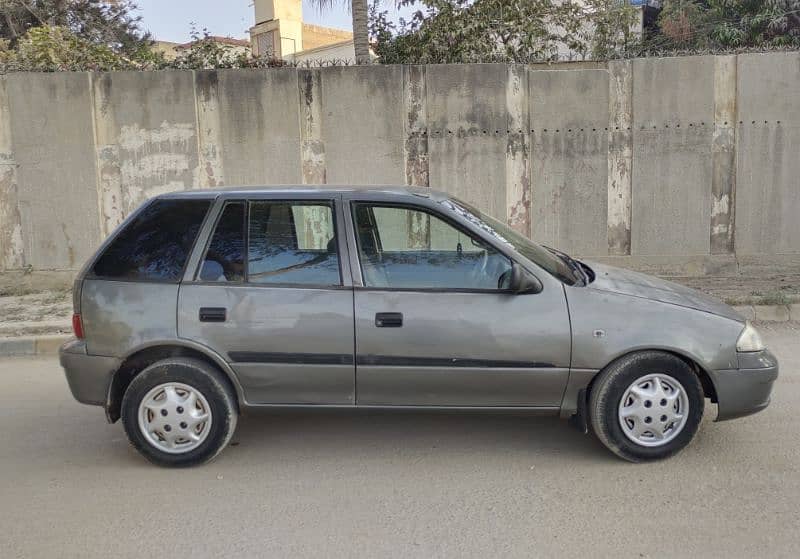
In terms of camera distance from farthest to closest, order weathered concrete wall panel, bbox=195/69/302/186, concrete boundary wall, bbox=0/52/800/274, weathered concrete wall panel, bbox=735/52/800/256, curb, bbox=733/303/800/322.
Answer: weathered concrete wall panel, bbox=195/69/302/186, concrete boundary wall, bbox=0/52/800/274, weathered concrete wall panel, bbox=735/52/800/256, curb, bbox=733/303/800/322

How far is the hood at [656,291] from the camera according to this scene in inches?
164

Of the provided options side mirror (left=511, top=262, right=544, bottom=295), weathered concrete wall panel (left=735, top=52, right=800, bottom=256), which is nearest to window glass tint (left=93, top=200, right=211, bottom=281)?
side mirror (left=511, top=262, right=544, bottom=295)

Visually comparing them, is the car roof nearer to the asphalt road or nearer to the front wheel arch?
the front wheel arch

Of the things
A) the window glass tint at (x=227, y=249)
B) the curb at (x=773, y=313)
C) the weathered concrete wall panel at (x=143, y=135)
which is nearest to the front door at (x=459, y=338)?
the window glass tint at (x=227, y=249)

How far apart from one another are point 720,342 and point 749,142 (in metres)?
6.08

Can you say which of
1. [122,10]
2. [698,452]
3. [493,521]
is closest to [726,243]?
[698,452]

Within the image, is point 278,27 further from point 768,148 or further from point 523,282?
point 523,282

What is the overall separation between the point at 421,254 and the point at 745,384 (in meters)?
2.03

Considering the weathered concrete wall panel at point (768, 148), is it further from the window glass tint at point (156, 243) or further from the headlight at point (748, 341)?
the window glass tint at point (156, 243)

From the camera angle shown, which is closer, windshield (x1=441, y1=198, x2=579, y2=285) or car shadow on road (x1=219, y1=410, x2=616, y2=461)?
windshield (x1=441, y1=198, x2=579, y2=285)

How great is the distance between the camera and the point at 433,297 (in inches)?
161

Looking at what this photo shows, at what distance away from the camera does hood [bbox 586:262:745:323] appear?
13.7ft

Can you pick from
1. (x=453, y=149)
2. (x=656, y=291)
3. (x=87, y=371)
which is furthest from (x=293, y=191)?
(x=453, y=149)

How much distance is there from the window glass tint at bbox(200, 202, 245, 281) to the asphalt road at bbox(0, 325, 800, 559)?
1.16m
